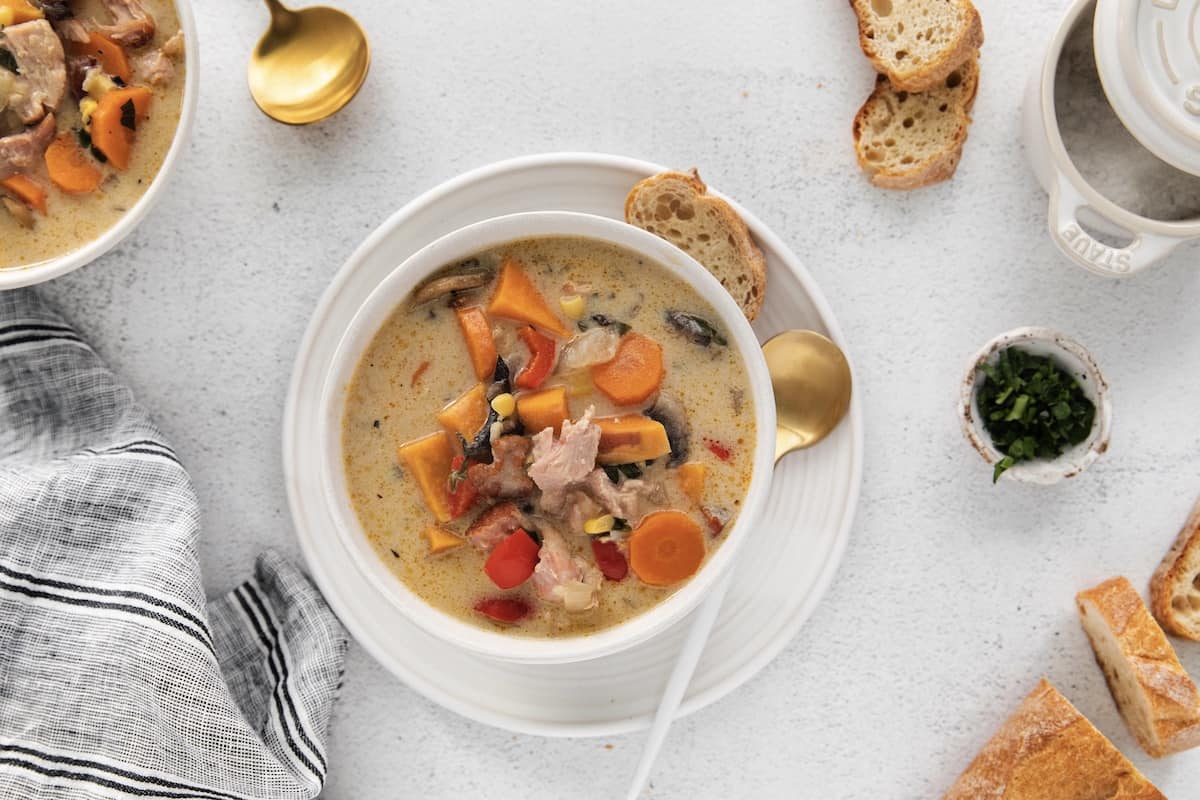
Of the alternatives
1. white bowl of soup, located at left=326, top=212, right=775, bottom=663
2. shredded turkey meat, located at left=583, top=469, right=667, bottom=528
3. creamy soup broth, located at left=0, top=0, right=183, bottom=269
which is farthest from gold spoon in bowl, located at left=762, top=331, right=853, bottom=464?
creamy soup broth, located at left=0, top=0, right=183, bottom=269

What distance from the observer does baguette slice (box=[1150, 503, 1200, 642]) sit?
2.96 metres

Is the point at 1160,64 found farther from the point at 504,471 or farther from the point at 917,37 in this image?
the point at 504,471

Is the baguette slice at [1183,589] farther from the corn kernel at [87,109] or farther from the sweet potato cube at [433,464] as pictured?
the corn kernel at [87,109]

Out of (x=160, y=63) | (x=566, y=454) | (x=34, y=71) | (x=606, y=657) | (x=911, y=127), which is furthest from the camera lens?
(x=911, y=127)

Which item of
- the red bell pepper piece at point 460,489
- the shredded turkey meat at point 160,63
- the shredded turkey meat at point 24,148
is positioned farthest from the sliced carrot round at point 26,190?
the red bell pepper piece at point 460,489

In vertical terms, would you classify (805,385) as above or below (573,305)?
below

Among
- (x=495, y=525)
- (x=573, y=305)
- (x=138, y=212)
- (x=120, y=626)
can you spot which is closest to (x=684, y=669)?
(x=495, y=525)

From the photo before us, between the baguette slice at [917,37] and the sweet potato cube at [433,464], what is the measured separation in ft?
5.29

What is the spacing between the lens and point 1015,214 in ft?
9.78

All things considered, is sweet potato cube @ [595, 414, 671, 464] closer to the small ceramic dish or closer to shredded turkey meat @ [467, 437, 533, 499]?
shredded turkey meat @ [467, 437, 533, 499]

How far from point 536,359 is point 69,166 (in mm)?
1340

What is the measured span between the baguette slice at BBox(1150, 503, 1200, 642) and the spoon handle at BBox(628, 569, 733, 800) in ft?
4.32

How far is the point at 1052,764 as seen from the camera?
114 inches

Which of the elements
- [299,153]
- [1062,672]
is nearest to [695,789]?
[1062,672]
